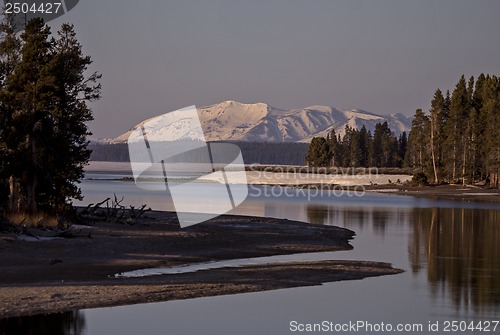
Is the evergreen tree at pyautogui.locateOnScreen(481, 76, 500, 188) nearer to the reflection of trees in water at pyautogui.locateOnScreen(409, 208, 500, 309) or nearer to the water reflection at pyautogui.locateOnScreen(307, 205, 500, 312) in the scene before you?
the water reflection at pyautogui.locateOnScreen(307, 205, 500, 312)

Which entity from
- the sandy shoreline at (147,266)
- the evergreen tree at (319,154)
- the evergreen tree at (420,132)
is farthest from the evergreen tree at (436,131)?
the sandy shoreline at (147,266)

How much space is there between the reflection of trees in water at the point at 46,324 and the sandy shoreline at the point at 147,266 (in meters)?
0.39

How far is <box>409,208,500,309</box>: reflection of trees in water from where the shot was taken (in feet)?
82.8

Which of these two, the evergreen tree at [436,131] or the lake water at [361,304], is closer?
the lake water at [361,304]

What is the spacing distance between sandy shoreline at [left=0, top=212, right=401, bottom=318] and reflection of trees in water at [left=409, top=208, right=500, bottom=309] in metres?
2.47

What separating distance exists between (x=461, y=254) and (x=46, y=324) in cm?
2135

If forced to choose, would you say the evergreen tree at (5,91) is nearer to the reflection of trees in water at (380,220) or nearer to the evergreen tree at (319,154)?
the reflection of trees in water at (380,220)

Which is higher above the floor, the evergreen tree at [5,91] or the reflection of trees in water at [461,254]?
the evergreen tree at [5,91]

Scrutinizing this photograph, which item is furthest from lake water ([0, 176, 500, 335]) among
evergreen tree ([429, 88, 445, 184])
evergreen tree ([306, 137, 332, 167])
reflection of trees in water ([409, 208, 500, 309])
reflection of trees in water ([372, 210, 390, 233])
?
evergreen tree ([306, 137, 332, 167])

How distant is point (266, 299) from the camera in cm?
2322

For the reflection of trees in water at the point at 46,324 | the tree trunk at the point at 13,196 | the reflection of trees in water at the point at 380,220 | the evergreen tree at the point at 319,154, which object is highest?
the evergreen tree at the point at 319,154

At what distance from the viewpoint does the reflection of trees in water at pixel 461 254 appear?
25.2 m

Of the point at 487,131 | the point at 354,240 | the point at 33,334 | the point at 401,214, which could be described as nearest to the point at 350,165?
the point at 487,131

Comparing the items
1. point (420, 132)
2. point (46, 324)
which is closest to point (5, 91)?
point (46, 324)
